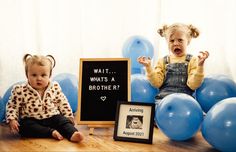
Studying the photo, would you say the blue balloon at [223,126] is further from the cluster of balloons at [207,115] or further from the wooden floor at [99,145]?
the wooden floor at [99,145]

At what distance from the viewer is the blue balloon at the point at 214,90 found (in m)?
2.18

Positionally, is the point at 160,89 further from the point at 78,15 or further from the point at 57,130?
the point at 78,15

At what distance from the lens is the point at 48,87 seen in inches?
84.5

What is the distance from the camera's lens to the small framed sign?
1.93 m

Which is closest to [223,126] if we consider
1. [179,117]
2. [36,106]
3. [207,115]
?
[207,115]

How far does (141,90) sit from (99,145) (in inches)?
22.9

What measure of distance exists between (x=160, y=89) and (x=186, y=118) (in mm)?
571

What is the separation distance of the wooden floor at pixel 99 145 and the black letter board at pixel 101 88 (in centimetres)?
11

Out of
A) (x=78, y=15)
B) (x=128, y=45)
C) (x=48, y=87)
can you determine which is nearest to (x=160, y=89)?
(x=128, y=45)

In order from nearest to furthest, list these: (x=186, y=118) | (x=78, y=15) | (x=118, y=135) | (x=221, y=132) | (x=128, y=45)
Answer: (x=221, y=132) < (x=186, y=118) < (x=118, y=135) < (x=128, y=45) < (x=78, y=15)

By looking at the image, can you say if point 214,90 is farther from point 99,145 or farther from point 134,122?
point 99,145

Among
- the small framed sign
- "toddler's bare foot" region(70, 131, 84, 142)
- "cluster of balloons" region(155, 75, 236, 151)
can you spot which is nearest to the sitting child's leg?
"toddler's bare foot" region(70, 131, 84, 142)

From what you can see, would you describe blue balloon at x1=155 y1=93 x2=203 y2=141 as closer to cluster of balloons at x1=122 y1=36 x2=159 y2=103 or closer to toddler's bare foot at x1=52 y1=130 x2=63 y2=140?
cluster of balloons at x1=122 y1=36 x2=159 y2=103

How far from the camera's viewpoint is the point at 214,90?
7.18 ft
